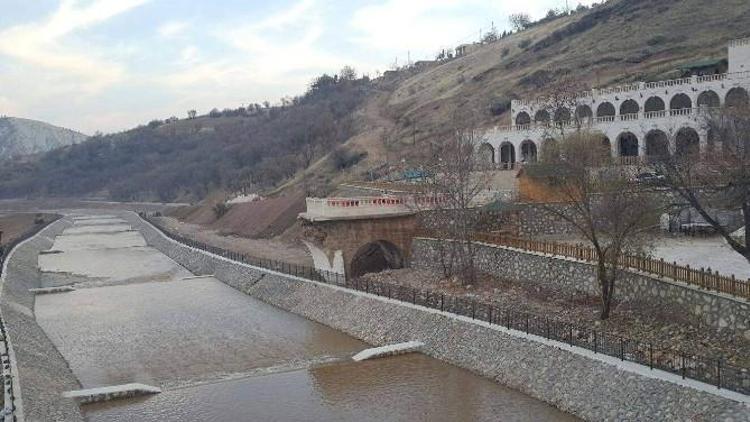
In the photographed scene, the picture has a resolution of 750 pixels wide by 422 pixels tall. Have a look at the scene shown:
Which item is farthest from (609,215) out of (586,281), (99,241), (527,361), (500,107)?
(99,241)

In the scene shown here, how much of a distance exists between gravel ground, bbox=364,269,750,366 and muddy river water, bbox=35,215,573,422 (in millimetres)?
3653

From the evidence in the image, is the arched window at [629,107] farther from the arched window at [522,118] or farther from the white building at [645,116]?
the arched window at [522,118]

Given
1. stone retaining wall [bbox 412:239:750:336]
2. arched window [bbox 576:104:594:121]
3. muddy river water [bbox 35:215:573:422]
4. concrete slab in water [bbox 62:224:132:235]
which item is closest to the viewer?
stone retaining wall [bbox 412:239:750:336]

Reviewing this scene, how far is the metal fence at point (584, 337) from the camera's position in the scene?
14875 millimetres

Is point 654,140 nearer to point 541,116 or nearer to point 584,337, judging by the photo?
point 541,116

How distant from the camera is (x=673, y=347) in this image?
18.1 meters

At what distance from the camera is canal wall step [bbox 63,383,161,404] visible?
20953 millimetres

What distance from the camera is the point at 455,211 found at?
32.1 metres

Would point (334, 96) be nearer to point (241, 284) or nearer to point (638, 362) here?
point (241, 284)

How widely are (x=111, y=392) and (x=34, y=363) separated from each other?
3779mm

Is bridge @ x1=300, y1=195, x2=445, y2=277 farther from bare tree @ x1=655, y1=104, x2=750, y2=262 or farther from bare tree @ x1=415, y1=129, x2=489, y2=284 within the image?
bare tree @ x1=655, y1=104, x2=750, y2=262

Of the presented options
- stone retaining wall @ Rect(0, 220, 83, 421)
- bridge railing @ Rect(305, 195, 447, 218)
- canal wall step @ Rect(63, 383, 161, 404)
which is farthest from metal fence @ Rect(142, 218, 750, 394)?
stone retaining wall @ Rect(0, 220, 83, 421)

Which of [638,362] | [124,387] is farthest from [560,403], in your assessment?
[124,387]

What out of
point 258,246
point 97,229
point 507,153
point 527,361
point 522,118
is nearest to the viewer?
point 527,361
